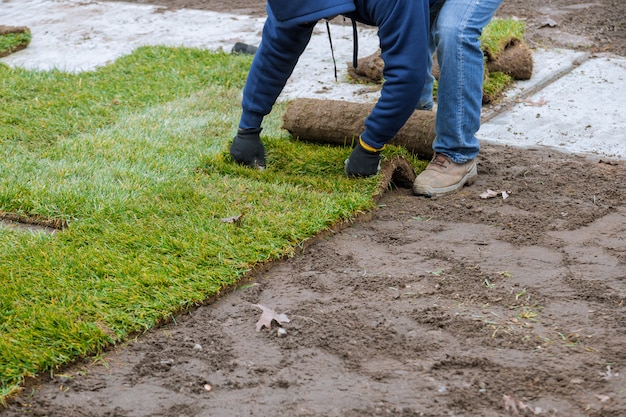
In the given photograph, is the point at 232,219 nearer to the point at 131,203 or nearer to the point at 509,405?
the point at 131,203

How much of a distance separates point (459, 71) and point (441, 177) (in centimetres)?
58

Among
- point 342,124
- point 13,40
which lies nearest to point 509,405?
point 342,124

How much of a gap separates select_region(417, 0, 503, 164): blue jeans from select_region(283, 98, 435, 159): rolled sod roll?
25cm

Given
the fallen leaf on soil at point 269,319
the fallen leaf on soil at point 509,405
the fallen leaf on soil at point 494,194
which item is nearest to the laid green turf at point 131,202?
the fallen leaf on soil at point 269,319

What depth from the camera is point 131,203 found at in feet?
13.5

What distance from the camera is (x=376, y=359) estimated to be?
2836 millimetres

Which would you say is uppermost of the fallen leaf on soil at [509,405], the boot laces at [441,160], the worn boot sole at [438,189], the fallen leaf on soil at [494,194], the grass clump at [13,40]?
the grass clump at [13,40]

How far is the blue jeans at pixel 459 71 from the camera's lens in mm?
4133

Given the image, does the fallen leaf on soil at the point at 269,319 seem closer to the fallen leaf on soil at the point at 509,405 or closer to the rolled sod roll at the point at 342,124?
the fallen leaf on soil at the point at 509,405

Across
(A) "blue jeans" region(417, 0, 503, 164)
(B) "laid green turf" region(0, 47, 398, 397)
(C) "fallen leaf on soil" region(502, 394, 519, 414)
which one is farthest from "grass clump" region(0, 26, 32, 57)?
(C) "fallen leaf on soil" region(502, 394, 519, 414)

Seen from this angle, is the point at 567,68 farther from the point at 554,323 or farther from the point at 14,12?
the point at 14,12

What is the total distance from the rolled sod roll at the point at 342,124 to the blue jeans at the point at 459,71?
0.25 meters

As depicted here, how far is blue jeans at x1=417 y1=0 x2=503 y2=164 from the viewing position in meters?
4.13

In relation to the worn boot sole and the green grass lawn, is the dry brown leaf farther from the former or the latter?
the worn boot sole
